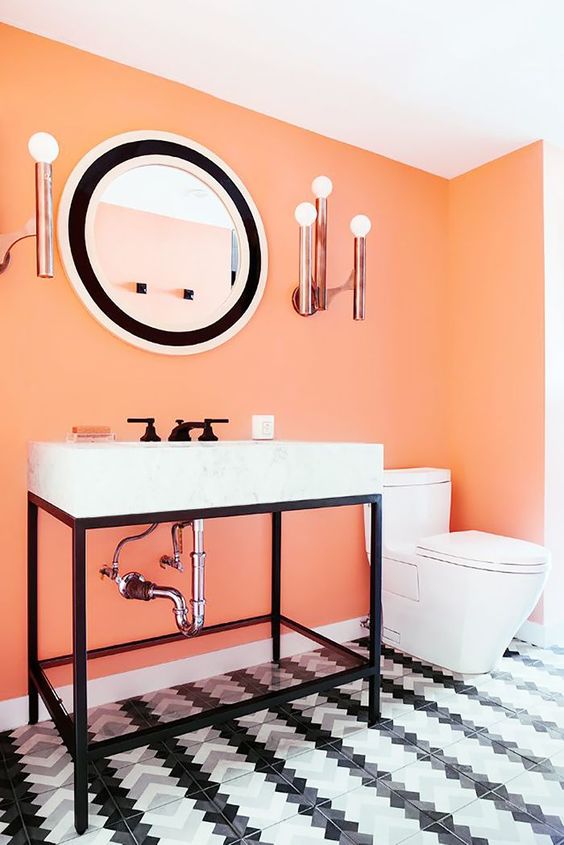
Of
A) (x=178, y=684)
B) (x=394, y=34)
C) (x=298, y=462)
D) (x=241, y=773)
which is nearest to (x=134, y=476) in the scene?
(x=298, y=462)

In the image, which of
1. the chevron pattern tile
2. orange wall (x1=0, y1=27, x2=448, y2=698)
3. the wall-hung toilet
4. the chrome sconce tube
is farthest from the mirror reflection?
the chevron pattern tile

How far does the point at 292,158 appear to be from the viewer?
2379 mm

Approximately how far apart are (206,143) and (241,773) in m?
2.03

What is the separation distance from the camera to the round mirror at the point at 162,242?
1903 millimetres

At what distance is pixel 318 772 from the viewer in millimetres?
1578

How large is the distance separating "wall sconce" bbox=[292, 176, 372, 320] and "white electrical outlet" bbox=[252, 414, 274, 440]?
42 cm

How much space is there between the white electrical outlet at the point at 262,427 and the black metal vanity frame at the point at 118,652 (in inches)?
13.2

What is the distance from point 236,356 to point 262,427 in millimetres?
282

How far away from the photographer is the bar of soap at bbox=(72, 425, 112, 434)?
5.95 feet

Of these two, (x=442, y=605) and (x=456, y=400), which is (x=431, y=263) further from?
(x=442, y=605)

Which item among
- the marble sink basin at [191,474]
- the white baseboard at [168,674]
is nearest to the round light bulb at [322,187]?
the marble sink basin at [191,474]

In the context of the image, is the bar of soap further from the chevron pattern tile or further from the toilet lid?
the toilet lid

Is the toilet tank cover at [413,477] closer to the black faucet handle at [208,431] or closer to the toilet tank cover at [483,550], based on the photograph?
the toilet tank cover at [483,550]

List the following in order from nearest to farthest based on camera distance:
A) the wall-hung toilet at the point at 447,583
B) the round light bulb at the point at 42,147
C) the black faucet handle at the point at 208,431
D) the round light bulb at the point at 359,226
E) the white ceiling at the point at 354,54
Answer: the round light bulb at the point at 42,147 < the white ceiling at the point at 354,54 < the black faucet handle at the point at 208,431 < the wall-hung toilet at the point at 447,583 < the round light bulb at the point at 359,226
